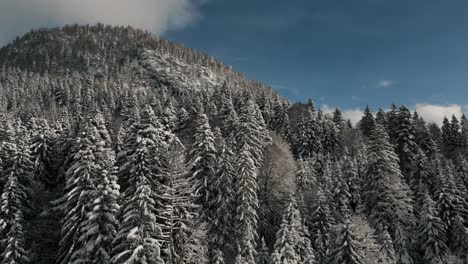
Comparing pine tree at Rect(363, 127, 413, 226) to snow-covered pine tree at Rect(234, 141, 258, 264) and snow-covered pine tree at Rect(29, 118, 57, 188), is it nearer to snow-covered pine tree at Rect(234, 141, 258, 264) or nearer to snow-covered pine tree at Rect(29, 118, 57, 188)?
snow-covered pine tree at Rect(234, 141, 258, 264)

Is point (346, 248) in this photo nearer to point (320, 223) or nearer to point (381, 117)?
point (320, 223)

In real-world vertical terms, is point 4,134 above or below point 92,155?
above

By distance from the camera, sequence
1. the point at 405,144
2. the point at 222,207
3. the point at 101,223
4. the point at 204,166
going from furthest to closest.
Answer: the point at 405,144 → the point at 204,166 → the point at 222,207 → the point at 101,223

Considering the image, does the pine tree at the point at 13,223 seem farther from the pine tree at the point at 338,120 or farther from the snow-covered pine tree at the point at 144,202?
the pine tree at the point at 338,120

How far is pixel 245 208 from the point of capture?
43.5m

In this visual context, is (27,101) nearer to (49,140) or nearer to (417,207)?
(49,140)

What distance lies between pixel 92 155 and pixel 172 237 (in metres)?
11.2

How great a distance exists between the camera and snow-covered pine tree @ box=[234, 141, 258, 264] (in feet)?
132

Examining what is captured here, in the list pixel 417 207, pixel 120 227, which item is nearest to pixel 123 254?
pixel 120 227

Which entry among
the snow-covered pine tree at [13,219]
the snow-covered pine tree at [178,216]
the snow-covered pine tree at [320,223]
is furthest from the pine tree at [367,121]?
the snow-covered pine tree at [13,219]

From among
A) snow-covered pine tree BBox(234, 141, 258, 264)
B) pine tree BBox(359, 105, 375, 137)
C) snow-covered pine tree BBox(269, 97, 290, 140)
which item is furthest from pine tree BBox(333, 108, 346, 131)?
snow-covered pine tree BBox(234, 141, 258, 264)

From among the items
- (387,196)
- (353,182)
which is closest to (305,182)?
(353,182)

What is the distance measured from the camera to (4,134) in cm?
5491

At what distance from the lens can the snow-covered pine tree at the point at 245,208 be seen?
4034 cm
